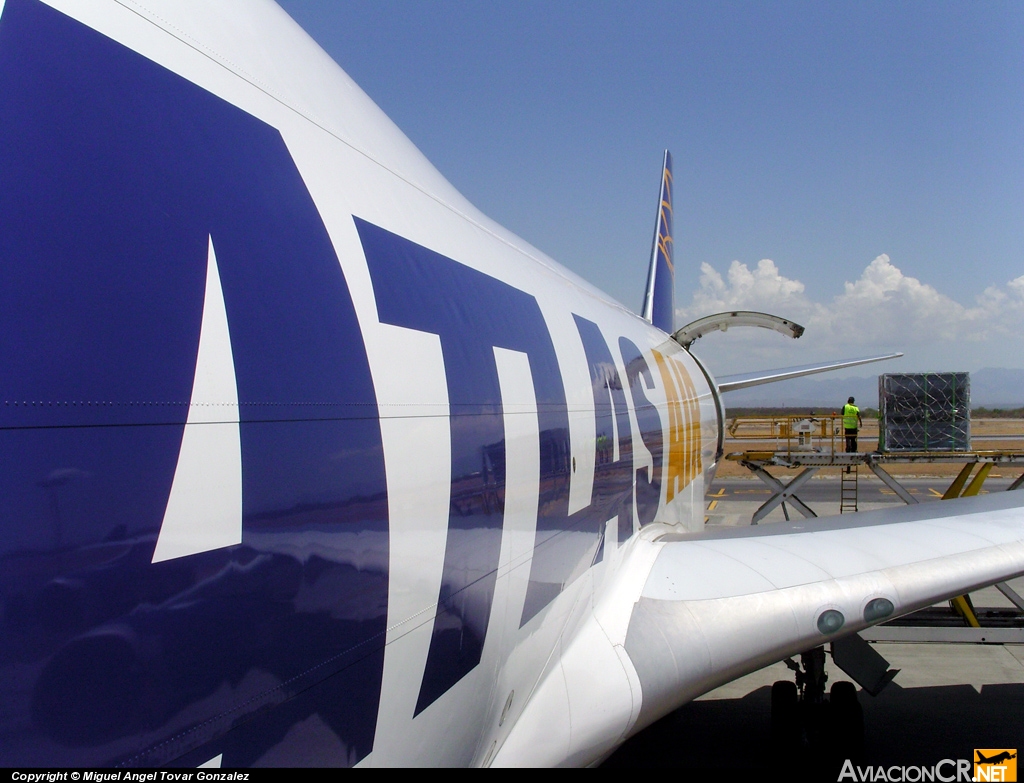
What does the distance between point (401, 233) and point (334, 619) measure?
1.46 m

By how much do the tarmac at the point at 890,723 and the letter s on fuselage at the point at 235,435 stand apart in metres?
3.62

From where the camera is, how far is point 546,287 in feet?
16.1

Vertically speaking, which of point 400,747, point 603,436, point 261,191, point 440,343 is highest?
point 261,191

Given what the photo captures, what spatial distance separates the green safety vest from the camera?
17328 mm

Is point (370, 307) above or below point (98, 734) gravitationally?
above

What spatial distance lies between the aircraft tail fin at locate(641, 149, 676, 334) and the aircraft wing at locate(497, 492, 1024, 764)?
7.30 metres

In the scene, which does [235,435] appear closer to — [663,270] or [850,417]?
[663,270]

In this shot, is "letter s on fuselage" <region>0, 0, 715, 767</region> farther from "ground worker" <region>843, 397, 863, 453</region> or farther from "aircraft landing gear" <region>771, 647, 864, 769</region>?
"ground worker" <region>843, 397, 863, 453</region>

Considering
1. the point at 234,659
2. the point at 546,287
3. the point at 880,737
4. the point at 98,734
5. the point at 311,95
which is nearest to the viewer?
the point at 98,734

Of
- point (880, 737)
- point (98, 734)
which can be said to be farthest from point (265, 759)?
point (880, 737)

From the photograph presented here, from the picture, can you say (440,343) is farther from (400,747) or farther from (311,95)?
(400,747)

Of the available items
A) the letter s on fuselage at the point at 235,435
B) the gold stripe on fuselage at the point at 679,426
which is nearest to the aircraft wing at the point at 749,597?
the letter s on fuselage at the point at 235,435

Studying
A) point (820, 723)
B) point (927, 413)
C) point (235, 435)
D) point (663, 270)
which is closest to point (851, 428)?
point (927, 413)

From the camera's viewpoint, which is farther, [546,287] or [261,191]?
[546,287]
